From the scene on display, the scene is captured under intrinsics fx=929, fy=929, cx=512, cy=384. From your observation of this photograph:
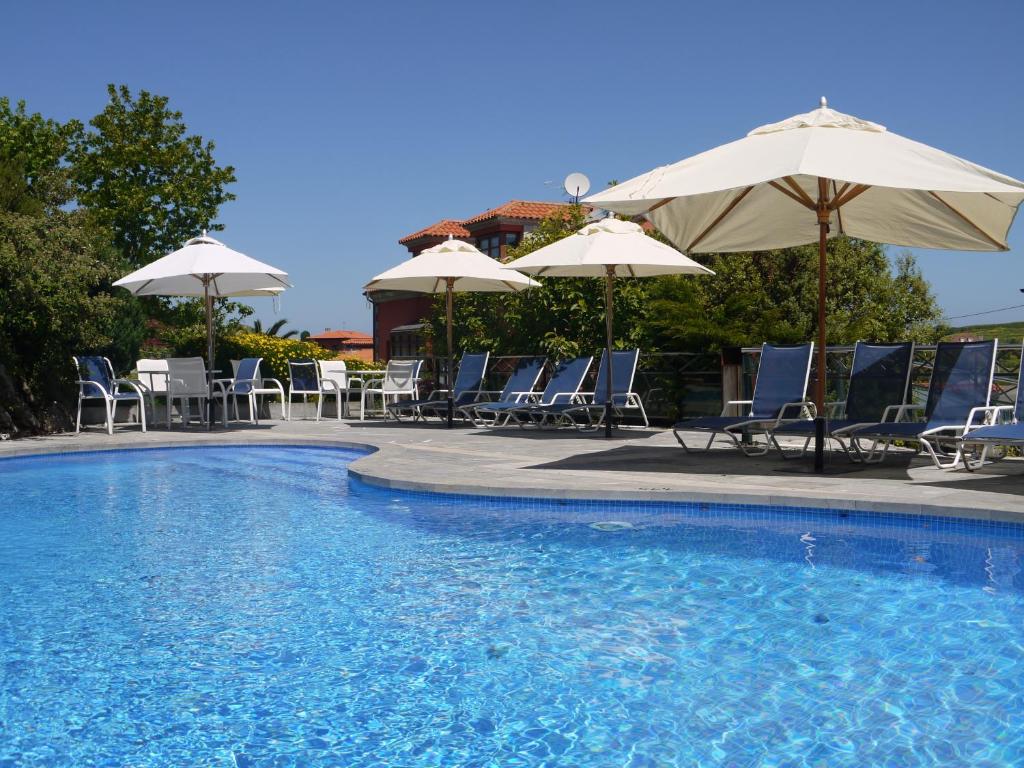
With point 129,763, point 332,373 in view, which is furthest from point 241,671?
point 332,373

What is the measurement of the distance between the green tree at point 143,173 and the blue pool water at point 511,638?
22283 millimetres

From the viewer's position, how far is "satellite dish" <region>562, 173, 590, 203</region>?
20344mm

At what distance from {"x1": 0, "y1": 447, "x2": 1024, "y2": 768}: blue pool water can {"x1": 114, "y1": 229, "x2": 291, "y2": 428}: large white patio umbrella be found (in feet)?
18.6

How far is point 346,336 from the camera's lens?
97562 millimetres

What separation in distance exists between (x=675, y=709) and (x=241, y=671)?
1729mm

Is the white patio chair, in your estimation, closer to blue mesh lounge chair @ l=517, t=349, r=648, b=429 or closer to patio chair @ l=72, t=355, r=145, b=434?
patio chair @ l=72, t=355, r=145, b=434

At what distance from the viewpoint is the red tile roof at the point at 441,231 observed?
144ft

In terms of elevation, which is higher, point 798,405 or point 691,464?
point 798,405

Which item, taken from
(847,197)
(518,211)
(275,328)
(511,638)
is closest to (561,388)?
(847,197)

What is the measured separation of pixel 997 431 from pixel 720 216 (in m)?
3.56

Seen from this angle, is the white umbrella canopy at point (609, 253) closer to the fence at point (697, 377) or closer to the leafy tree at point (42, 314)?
the fence at point (697, 377)

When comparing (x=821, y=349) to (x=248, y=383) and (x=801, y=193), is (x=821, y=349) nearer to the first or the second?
(x=801, y=193)

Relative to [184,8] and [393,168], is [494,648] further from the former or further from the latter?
[393,168]

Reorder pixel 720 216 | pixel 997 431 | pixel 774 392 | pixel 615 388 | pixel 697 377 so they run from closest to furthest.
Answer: pixel 997 431
pixel 774 392
pixel 720 216
pixel 615 388
pixel 697 377
